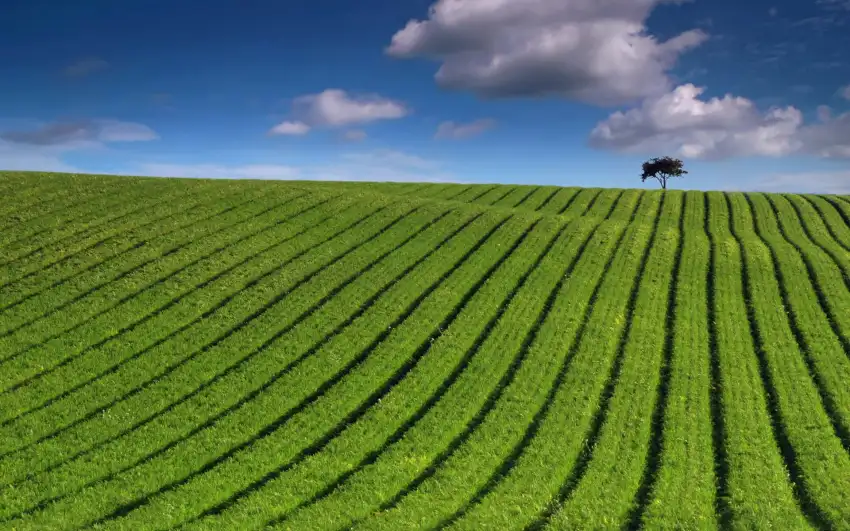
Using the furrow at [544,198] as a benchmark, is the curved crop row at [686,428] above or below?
below

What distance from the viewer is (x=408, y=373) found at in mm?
24031

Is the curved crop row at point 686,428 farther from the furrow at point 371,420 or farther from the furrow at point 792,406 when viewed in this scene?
the furrow at point 371,420

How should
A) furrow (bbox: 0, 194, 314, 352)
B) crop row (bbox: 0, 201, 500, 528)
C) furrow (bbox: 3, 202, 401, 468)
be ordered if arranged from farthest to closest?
1. furrow (bbox: 0, 194, 314, 352)
2. furrow (bbox: 3, 202, 401, 468)
3. crop row (bbox: 0, 201, 500, 528)

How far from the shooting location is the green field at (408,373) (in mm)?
16344

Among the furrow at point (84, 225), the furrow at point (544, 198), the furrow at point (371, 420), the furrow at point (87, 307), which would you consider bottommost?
the furrow at point (371, 420)

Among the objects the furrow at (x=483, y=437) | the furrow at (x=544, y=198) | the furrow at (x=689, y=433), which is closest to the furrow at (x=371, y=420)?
the furrow at (x=483, y=437)

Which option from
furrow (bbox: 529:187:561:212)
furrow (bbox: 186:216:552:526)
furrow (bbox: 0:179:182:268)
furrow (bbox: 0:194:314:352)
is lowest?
furrow (bbox: 186:216:552:526)

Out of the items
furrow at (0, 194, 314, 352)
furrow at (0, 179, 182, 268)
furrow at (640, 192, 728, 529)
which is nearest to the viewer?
furrow at (640, 192, 728, 529)

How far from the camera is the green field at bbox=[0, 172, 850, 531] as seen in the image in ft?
53.6

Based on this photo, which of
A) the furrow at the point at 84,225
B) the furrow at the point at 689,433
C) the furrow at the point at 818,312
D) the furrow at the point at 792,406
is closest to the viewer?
the furrow at the point at 689,433

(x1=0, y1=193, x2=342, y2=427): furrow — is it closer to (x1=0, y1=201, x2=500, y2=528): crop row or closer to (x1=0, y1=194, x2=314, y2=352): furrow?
(x1=0, y1=194, x2=314, y2=352): furrow

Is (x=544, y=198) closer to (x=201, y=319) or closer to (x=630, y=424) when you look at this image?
(x=201, y=319)

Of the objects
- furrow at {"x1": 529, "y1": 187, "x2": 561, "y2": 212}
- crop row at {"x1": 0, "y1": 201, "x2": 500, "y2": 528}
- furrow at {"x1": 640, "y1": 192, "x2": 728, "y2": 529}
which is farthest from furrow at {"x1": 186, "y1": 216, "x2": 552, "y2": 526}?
furrow at {"x1": 529, "y1": 187, "x2": 561, "y2": 212}

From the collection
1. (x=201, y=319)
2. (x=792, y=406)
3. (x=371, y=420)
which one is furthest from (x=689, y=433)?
(x=201, y=319)
